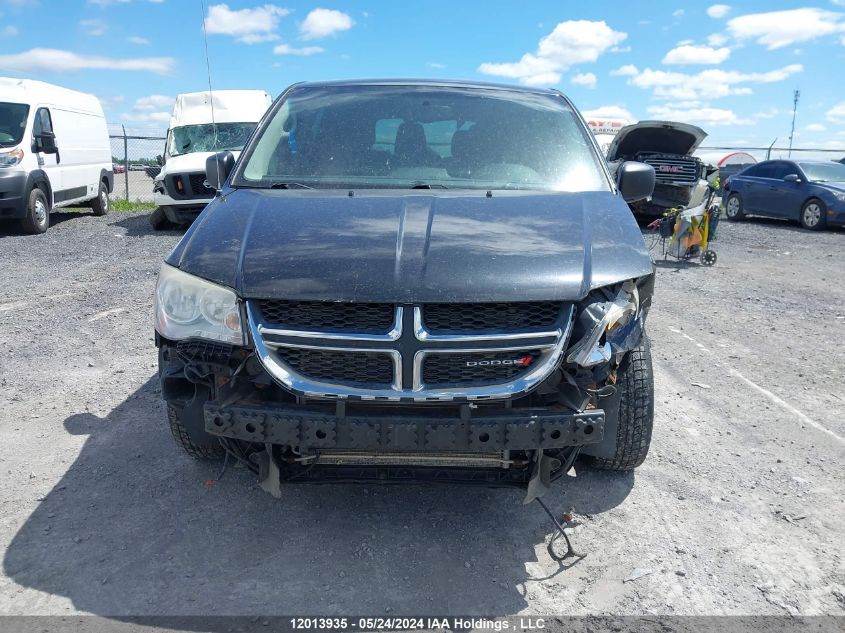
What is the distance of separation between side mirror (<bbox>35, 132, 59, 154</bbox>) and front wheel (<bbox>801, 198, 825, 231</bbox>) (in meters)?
15.4

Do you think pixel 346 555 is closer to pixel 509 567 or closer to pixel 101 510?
pixel 509 567

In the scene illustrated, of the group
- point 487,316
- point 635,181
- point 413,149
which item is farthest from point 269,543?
point 635,181

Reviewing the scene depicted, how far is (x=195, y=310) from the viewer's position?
2.82 metres

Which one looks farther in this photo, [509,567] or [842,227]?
[842,227]

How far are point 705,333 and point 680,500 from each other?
3.54 meters

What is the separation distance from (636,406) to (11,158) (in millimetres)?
12467

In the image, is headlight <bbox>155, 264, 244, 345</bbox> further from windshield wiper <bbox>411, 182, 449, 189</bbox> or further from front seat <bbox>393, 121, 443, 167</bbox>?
front seat <bbox>393, 121, 443, 167</bbox>

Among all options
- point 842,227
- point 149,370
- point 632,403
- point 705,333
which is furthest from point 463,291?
point 842,227

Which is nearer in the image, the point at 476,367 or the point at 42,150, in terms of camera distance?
the point at 476,367

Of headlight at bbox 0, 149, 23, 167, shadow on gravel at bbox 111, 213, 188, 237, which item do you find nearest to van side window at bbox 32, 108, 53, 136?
headlight at bbox 0, 149, 23, 167

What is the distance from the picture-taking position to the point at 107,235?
43.7 ft

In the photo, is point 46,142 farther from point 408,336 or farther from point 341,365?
point 408,336

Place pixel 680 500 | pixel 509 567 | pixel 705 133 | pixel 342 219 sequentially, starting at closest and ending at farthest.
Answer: pixel 509 567 → pixel 342 219 → pixel 680 500 → pixel 705 133

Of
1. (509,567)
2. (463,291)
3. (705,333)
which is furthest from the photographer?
(705,333)
